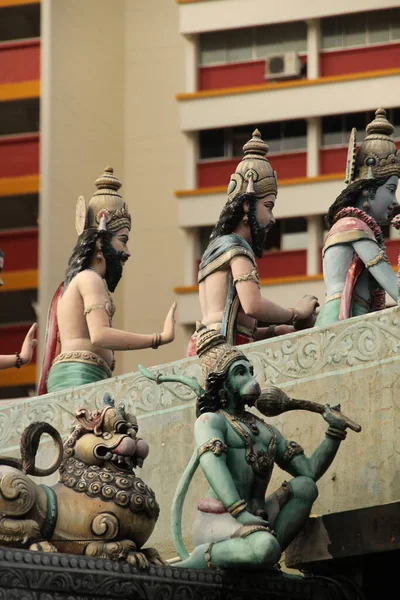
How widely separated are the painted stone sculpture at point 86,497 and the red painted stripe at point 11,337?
86.1 feet

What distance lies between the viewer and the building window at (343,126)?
3828cm

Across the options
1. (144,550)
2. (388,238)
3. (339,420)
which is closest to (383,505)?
(339,420)

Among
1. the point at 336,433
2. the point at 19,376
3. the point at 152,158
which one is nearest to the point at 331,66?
the point at 152,158

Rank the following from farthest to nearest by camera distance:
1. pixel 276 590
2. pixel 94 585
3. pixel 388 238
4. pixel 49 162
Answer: pixel 49 162
pixel 388 238
pixel 276 590
pixel 94 585

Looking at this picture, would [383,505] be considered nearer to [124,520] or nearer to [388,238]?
[124,520]

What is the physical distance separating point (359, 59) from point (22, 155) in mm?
6046

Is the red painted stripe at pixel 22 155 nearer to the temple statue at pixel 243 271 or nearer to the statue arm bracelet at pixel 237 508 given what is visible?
the temple statue at pixel 243 271

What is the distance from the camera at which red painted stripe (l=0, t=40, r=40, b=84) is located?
4041 centimetres

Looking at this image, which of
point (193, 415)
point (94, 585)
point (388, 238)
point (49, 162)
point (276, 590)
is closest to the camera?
point (94, 585)

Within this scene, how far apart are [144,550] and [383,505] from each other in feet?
5.99

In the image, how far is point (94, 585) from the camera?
12.7m

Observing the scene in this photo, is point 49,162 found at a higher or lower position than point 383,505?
higher

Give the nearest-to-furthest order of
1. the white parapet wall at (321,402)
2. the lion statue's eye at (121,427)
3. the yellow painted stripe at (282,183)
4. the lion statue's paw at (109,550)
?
the lion statue's paw at (109,550), the lion statue's eye at (121,427), the white parapet wall at (321,402), the yellow painted stripe at (282,183)

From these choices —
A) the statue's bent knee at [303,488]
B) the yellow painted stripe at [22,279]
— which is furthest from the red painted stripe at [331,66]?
the statue's bent knee at [303,488]
